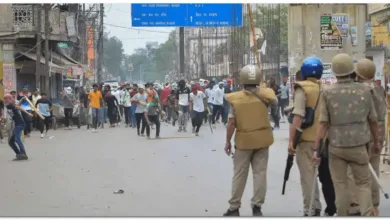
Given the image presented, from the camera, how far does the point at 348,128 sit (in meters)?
6.87

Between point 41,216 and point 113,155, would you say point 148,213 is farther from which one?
point 113,155

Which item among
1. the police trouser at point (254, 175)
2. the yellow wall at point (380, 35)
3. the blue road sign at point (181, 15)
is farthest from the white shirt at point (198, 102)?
the police trouser at point (254, 175)

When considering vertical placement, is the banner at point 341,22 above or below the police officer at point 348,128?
above

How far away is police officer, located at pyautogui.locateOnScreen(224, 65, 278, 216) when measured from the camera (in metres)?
8.11

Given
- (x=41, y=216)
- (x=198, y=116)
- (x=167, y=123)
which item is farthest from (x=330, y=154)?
(x=167, y=123)

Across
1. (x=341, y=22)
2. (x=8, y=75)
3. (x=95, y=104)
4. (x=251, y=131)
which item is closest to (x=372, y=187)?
(x=251, y=131)

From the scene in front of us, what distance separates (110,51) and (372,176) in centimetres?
14554

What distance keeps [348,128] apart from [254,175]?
1.59 metres

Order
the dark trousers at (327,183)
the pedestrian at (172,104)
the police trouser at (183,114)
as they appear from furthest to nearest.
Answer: the pedestrian at (172,104) → the police trouser at (183,114) → the dark trousers at (327,183)

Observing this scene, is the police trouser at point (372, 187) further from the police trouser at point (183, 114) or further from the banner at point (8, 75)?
the banner at point (8, 75)

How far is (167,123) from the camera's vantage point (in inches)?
1193

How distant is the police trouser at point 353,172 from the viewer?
6.86 m

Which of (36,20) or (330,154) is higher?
(36,20)

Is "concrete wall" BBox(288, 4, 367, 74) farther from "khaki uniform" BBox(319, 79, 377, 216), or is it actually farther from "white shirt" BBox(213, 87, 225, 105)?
"khaki uniform" BBox(319, 79, 377, 216)
